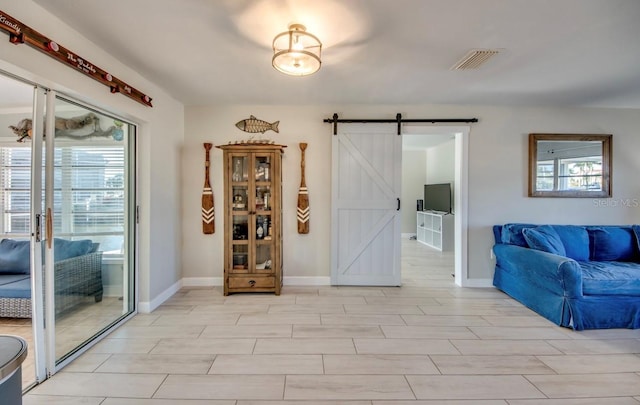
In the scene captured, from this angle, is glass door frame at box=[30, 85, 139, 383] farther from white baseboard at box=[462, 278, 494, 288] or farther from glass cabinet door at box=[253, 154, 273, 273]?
white baseboard at box=[462, 278, 494, 288]

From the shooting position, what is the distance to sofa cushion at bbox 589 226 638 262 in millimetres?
3471

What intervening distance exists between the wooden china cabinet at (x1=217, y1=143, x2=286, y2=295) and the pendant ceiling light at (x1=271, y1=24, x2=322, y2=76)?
144 centimetres

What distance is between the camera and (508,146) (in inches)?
154

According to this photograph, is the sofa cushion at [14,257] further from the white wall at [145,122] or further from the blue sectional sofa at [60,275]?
the white wall at [145,122]

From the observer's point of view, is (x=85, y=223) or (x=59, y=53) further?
(x=85, y=223)

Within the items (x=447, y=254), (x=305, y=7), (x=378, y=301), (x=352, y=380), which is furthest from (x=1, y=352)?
(x=447, y=254)

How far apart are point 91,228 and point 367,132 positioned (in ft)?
10.5

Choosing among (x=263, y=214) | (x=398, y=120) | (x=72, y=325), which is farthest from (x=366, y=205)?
(x=72, y=325)

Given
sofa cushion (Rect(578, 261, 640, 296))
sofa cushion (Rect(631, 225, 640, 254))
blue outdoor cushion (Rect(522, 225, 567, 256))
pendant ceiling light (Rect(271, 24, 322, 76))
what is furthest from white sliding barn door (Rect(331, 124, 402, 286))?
sofa cushion (Rect(631, 225, 640, 254))

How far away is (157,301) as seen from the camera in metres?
3.24

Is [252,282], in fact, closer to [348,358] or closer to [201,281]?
[201,281]

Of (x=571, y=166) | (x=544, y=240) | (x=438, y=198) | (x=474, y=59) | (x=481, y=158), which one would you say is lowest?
(x=544, y=240)

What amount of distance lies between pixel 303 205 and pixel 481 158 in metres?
2.46

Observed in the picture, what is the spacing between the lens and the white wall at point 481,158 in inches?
154
